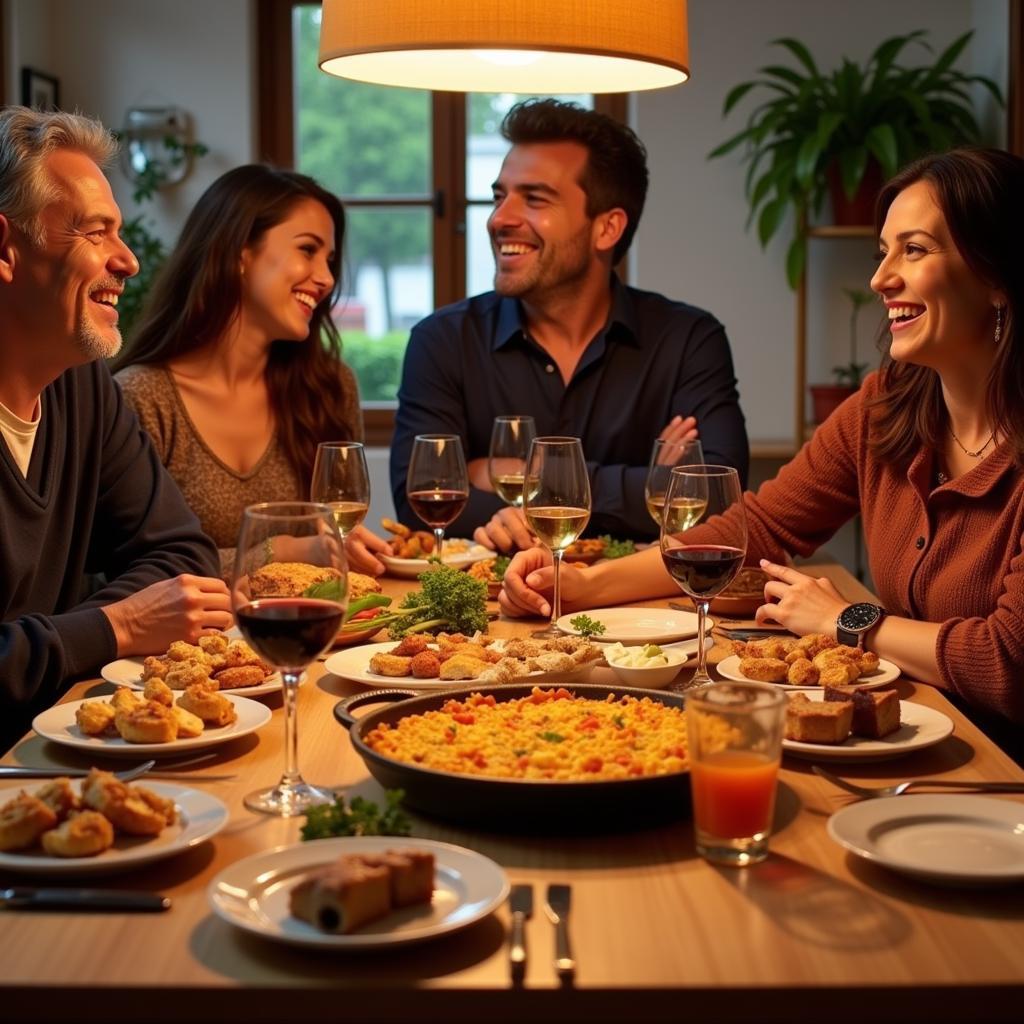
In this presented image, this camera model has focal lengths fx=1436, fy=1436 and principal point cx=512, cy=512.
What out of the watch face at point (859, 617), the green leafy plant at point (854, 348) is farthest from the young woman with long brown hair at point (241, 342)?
the green leafy plant at point (854, 348)

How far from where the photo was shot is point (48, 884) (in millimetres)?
1146

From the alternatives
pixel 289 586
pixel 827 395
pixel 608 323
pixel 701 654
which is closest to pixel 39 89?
pixel 608 323

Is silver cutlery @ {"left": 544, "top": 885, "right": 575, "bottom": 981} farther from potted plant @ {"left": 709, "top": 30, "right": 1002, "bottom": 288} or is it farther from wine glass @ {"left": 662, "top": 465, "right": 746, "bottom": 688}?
potted plant @ {"left": 709, "top": 30, "right": 1002, "bottom": 288}

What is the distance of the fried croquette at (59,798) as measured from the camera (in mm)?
1179

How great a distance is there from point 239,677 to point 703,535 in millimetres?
562

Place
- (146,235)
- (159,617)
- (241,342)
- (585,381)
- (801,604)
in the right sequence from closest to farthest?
(159,617)
(801,604)
(241,342)
(585,381)
(146,235)

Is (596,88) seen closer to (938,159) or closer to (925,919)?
(938,159)

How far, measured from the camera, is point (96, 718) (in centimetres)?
146

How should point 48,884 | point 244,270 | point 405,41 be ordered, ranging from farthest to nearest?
point 244,270
point 405,41
point 48,884

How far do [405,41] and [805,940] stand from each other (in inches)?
51.2

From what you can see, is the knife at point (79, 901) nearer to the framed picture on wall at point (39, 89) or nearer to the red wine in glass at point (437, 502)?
the red wine in glass at point (437, 502)

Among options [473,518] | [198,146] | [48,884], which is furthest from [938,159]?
[198,146]

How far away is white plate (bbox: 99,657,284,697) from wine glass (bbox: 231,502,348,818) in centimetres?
33

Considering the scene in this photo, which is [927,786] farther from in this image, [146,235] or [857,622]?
[146,235]
